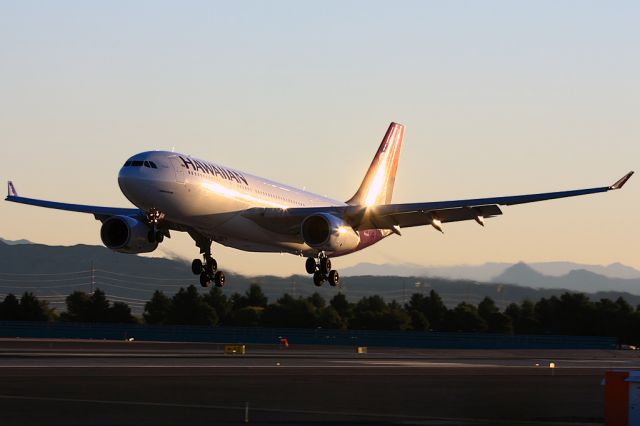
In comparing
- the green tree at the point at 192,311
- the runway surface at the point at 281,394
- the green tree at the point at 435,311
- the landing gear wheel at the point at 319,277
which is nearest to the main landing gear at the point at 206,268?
Answer: the landing gear wheel at the point at 319,277

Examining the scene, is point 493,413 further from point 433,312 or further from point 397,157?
point 433,312

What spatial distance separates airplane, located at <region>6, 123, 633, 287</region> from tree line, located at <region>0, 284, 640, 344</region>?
48.1 meters

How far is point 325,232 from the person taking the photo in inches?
2304

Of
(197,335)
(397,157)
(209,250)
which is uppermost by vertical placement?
(397,157)

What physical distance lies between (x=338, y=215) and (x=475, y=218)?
23.9 feet

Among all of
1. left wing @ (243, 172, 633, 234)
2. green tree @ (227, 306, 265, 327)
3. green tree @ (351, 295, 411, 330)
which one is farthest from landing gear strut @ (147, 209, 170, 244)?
green tree @ (227, 306, 265, 327)

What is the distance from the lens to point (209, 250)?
6381cm

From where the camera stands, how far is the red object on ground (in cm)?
2289

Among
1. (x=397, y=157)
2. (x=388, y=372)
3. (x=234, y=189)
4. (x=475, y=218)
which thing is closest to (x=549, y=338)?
(x=397, y=157)

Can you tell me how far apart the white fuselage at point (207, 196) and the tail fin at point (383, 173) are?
14.4 m

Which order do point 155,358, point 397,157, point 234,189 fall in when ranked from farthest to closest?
point 397,157
point 234,189
point 155,358

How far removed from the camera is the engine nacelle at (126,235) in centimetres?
5706

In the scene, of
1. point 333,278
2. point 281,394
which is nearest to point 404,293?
point 333,278

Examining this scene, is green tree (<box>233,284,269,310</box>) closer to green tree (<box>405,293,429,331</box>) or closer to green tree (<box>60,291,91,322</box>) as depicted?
green tree (<box>60,291,91,322</box>)
